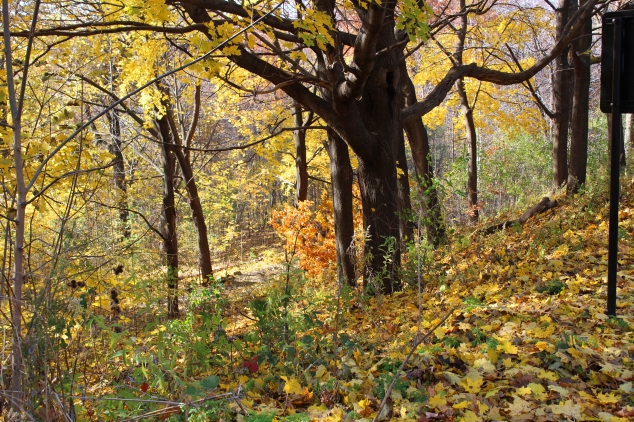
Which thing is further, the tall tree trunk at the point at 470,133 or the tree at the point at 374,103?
the tall tree trunk at the point at 470,133

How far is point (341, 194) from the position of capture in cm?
740

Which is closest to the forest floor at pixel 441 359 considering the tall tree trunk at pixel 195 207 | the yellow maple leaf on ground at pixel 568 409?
the yellow maple leaf on ground at pixel 568 409

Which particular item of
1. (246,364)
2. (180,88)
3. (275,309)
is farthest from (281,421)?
(180,88)

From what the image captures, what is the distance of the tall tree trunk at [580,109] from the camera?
845 centimetres

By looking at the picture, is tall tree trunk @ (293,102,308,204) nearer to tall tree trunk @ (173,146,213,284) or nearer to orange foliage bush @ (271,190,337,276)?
orange foliage bush @ (271,190,337,276)

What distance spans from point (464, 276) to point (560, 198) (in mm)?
4724

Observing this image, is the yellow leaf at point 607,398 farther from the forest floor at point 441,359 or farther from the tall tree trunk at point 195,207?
the tall tree trunk at point 195,207

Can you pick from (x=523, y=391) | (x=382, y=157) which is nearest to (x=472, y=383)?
(x=523, y=391)

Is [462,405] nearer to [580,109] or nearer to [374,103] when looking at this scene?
[374,103]

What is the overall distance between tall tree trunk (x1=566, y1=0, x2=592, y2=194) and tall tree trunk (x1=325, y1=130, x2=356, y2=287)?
415cm

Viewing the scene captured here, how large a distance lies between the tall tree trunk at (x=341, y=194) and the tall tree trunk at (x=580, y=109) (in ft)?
13.6

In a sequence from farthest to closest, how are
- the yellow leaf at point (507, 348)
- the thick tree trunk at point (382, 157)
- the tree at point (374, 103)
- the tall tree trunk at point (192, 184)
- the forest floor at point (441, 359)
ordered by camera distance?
the tall tree trunk at point (192, 184)
the thick tree trunk at point (382, 157)
the tree at point (374, 103)
the yellow leaf at point (507, 348)
the forest floor at point (441, 359)

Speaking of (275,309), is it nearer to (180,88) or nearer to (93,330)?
(93,330)

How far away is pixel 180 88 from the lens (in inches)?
443
